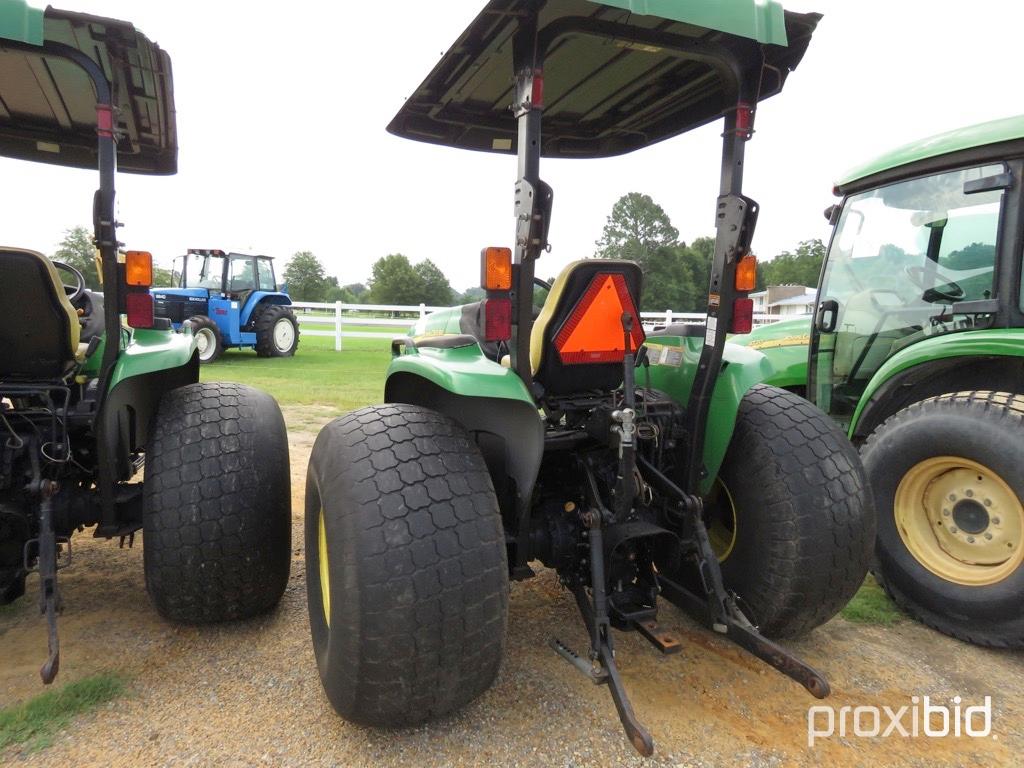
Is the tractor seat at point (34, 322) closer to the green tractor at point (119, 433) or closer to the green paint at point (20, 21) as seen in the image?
the green tractor at point (119, 433)

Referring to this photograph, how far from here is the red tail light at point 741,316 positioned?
2.52 meters

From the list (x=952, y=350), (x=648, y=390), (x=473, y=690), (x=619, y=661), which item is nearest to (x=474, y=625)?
(x=473, y=690)

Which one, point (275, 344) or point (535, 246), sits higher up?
point (535, 246)

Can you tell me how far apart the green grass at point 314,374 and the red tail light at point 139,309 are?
503cm

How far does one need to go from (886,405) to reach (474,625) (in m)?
2.90

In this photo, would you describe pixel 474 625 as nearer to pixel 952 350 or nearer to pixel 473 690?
pixel 473 690

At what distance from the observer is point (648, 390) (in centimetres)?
294

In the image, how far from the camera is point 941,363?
11.3ft

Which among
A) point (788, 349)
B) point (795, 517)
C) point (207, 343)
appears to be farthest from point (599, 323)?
point (207, 343)

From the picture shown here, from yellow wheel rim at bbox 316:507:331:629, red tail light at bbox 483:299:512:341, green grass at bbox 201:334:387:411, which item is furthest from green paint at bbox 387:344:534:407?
green grass at bbox 201:334:387:411

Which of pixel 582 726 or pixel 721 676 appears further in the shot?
pixel 721 676

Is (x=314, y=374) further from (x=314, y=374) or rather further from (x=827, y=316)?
(x=827, y=316)

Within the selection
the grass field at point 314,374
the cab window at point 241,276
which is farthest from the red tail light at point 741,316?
the cab window at point 241,276

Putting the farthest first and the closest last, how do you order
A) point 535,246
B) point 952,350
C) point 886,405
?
1. point 886,405
2. point 952,350
3. point 535,246
